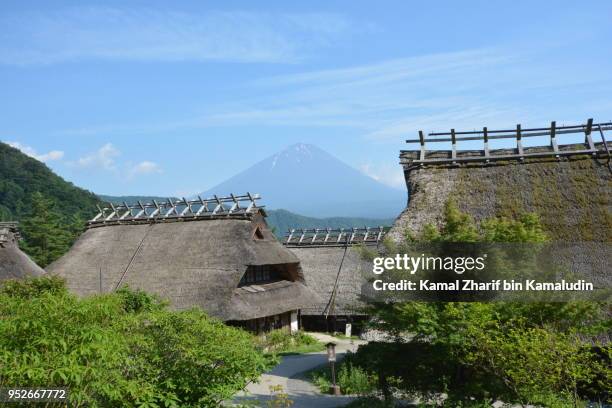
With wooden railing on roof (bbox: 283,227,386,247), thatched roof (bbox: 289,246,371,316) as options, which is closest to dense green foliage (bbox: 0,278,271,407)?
thatched roof (bbox: 289,246,371,316)

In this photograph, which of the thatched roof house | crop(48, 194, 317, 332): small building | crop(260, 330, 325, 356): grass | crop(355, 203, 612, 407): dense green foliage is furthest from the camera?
crop(260, 330, 325, 356): grass

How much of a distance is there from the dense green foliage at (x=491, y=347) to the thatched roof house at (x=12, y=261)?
57.5 feet

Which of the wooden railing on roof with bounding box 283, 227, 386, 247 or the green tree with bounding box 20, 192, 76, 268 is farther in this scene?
the green tree with bounding box 20, 192, 76, 268

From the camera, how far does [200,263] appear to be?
23500 millimetres

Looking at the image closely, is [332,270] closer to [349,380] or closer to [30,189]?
[349,380]

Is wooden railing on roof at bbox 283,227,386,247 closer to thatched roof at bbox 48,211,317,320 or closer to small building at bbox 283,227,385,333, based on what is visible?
small building at bbox 283,227,385,333

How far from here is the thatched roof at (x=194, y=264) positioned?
2227 centimetres

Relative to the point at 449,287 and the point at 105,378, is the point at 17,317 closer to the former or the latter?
the point at 105,378

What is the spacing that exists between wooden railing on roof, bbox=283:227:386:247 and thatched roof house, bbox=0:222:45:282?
1446 centimetres

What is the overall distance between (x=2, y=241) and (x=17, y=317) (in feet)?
68.0

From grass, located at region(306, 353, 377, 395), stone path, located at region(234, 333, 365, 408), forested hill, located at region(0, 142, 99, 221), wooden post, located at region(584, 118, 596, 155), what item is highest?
forested hill, located at region(0, 142, 99, 221)

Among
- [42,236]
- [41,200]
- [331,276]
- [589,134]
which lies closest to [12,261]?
[331,276]

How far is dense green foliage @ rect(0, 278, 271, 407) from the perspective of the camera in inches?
241

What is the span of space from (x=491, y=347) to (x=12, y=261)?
21.8 metres
